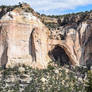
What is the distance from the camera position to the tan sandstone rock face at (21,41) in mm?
50375

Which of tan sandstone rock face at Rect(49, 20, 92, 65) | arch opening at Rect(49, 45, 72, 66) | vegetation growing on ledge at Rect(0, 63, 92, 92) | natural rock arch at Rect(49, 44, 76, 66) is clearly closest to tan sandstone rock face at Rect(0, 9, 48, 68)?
vegetation growing on ledge at Rect(0, 63, 92, 92)

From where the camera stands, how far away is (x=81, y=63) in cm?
5534

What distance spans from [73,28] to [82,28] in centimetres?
154

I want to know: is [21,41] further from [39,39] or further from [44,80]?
[44,80]

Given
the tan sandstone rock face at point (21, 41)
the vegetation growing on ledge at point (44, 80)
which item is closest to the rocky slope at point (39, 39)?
the tan sandstone rock face at point (21, 41)

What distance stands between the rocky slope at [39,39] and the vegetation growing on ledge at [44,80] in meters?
1.73

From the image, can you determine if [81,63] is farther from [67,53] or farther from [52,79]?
[52,79]

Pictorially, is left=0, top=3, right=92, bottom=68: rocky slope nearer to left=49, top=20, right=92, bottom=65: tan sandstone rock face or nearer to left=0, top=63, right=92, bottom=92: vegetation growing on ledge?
left=49, top=20, right=92, bottom=65: tan sandstone rock face

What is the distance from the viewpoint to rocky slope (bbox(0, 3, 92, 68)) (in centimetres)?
5066

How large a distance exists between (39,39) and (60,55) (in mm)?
5614

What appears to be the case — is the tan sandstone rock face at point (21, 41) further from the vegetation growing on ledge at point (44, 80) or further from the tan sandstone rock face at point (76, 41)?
the tan sandstone rock face at point (76, 41)

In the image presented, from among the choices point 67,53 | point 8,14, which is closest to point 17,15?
point 8,14

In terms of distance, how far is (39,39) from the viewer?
52.1 m

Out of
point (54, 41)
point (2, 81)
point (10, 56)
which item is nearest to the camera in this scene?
point (2, 81)
